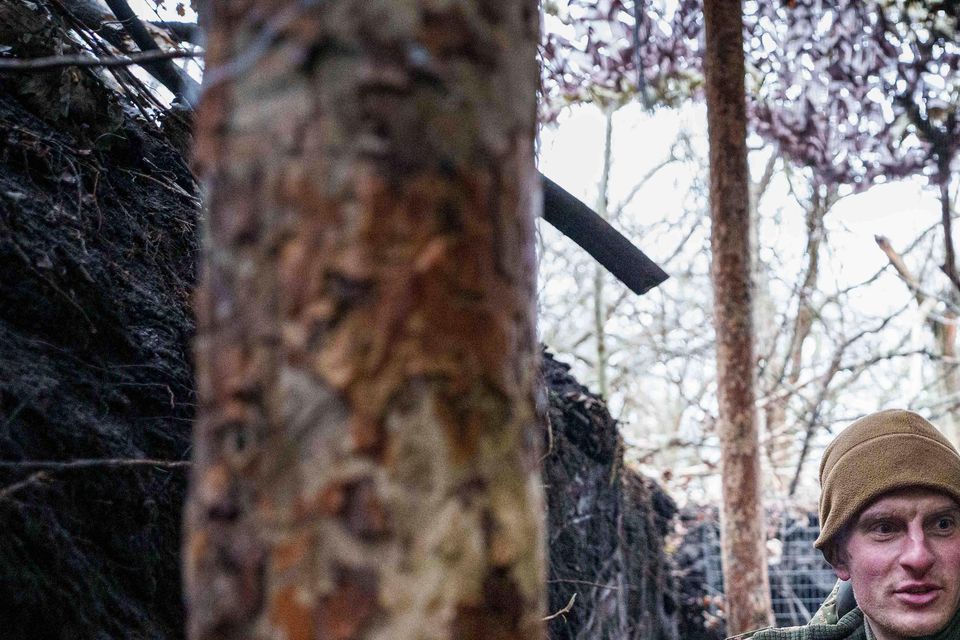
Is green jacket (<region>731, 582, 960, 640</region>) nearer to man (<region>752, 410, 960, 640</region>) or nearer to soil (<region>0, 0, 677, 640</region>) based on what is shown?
man (<region>752, 410, 960, 640</region>)

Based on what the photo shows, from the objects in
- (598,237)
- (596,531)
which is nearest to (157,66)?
(598,237)

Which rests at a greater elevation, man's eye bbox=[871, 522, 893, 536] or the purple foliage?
the purple foliage

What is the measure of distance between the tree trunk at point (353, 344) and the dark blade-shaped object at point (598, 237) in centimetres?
270

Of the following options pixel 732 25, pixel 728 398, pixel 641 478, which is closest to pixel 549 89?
pixel 732 25

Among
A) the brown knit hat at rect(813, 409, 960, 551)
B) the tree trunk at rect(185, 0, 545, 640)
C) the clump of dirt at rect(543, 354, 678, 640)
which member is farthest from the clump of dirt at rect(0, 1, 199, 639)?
the brown knit hat at rect(813, 409, 960, 551)

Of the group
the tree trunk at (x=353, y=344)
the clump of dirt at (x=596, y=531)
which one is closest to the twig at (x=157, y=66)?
the clump of dirt at (x=596, y=531)

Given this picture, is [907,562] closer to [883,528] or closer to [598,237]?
[883,528]

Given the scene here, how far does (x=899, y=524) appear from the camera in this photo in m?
2.51

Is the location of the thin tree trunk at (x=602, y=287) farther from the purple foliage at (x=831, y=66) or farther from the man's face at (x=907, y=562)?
the man's face at (x=907, y=562)

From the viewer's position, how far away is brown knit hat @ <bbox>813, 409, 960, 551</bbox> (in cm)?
248

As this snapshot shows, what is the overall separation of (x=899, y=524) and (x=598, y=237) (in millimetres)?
1553

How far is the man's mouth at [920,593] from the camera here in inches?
95.0

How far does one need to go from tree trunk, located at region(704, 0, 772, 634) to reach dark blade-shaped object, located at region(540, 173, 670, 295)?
4.31 feet

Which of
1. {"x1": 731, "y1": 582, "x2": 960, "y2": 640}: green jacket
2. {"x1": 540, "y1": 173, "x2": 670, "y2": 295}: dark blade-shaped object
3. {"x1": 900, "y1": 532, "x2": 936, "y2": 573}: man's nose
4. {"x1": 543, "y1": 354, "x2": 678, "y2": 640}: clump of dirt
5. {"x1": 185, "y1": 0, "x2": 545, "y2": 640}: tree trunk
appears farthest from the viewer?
{"x1": 543, "y1": 354, "x2": 678, "y2": 640}: clump of dirt
